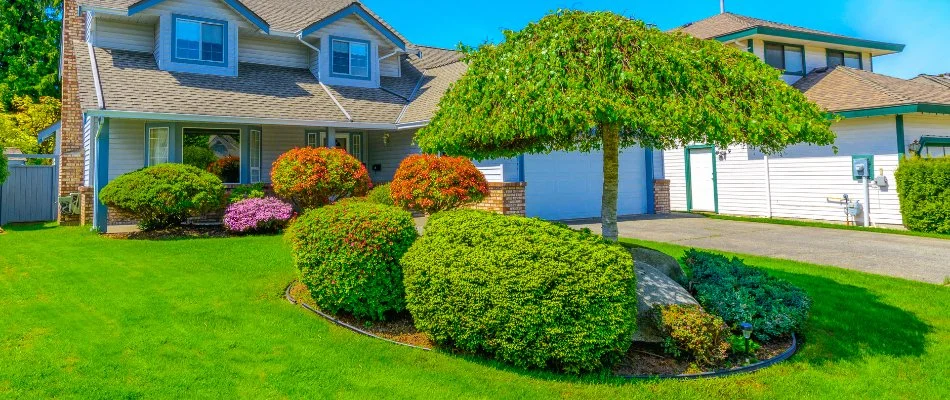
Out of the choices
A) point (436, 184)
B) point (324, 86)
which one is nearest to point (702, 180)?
point (436, 184)

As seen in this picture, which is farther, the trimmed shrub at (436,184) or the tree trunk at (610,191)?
the trimmed shrub at (436,184)

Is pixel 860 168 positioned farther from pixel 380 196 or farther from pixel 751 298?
pixel 380 196

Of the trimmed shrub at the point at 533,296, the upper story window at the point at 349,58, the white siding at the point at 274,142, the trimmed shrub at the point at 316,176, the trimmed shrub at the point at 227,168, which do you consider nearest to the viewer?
the trimmed shrub at the point at 533,296

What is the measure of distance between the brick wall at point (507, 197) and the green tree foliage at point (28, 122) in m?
22.4

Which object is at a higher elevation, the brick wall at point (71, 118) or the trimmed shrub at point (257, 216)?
the brick wall at point (71, 118)

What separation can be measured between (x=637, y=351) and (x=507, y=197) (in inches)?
373

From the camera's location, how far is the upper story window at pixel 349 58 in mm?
18109

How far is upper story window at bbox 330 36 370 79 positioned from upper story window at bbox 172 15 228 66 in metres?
3.33

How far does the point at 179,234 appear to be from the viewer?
12328 mm

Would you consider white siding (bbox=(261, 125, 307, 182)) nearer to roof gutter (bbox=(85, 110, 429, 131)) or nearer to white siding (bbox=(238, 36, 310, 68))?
roof gutter (bbox=(85, 110, 429, 131))

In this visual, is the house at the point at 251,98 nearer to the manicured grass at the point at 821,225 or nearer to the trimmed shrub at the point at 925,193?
the manicured grass at the point at 821,225

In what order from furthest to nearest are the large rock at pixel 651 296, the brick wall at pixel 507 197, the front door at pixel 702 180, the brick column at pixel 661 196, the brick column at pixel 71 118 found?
1. the front door at pixel 702 180
2. the brick column at pixel 661 196
3. the brick column at pixel 71 118
4. the brick wall at pixel 507 197
5. the large rock at pixel 651 296

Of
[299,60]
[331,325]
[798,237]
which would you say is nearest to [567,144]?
[331,325]

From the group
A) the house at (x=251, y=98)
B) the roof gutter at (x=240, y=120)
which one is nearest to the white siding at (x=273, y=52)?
the house at (x=251, y=98)
